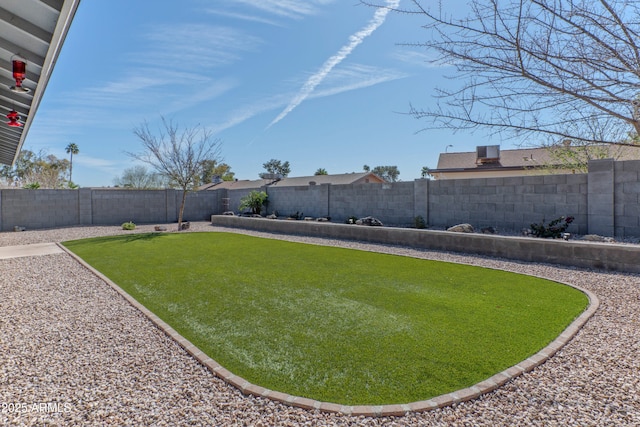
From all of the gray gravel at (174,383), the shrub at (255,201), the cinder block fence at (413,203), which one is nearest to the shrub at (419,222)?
the cinder block fence at (413,203)

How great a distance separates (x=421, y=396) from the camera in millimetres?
2191

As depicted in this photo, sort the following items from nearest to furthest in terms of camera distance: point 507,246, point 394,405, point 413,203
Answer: point 394,405, point 507,246, point 413,203

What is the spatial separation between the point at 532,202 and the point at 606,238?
1824 millimetres

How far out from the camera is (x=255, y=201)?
601 inches

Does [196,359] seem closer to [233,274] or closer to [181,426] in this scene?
[181,426]

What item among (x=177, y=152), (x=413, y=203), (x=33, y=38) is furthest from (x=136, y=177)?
(x=33, y=38)

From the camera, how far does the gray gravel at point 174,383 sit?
2.01 meters

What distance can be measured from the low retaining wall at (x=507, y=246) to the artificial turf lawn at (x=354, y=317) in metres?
1.41

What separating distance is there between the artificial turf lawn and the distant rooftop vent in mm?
17393

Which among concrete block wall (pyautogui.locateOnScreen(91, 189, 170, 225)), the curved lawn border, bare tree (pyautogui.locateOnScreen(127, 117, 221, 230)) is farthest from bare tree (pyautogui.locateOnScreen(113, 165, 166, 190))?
the curved lawn border

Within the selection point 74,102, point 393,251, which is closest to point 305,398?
point 393,251

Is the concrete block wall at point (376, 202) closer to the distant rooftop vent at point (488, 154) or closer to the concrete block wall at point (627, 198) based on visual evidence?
the concrete block wall at point (627, 198)

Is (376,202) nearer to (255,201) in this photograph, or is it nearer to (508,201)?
(508,201)

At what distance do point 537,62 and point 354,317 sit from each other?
2.98 meters
